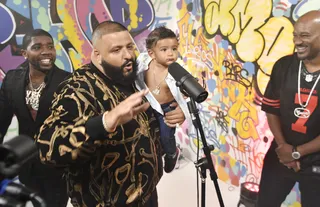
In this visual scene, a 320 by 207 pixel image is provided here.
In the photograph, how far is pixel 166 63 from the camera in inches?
76.7

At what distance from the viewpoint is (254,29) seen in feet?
6.70

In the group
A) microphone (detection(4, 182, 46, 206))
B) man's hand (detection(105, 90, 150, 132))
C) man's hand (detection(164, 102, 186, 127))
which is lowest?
man's hand (detection(164, 102, 186, 127))

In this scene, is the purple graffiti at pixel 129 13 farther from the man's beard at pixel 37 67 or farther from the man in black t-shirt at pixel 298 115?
the man in black t-shirt at pixel 298 115

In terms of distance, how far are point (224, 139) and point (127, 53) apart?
56.1 inches

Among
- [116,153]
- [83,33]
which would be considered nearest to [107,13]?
[83,33]

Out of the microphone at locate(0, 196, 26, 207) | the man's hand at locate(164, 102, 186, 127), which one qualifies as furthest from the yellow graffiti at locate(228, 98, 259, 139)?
the microphone at locate(0, 196, 26, 207)

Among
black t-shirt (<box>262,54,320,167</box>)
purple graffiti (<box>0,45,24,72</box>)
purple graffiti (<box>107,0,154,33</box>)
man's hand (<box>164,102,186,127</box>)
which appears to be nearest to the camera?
man's hand (<box>164,102,186,127</box>)

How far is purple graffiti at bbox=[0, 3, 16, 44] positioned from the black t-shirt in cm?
180

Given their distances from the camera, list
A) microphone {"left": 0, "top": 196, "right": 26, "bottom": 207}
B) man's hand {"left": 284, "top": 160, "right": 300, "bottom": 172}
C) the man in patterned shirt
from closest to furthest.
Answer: microphone {"left": 0, "top": 196, "right": 26, "bottom": 207}
the man in patterned shirt
man's hand {"left": 284, "top": 160, "right": 300, "bottom": 172}

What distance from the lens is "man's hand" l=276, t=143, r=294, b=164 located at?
5.88 ft

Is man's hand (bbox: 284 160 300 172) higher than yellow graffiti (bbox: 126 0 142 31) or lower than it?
lower

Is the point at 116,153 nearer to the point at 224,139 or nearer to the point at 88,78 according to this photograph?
the point at 88,78

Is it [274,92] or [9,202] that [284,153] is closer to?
[274,92]

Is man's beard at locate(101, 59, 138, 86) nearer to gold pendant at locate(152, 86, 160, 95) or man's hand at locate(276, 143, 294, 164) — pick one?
gold pendant at locate(152, 86, 160, 95)
